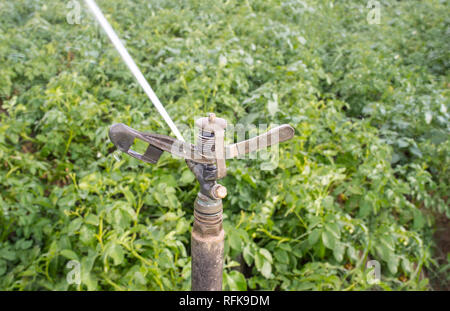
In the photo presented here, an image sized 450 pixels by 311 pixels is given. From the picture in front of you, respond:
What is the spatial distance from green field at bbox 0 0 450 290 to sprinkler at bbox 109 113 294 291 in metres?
0.13

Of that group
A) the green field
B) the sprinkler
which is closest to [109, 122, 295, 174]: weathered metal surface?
the sprinkler

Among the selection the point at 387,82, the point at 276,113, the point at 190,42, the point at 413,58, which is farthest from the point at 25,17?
the point at 413,58

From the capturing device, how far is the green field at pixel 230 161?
202 cm

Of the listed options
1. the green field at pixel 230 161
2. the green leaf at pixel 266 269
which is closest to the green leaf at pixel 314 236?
the green field at pixel 230 161

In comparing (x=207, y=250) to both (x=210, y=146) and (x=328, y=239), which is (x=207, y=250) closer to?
(x=210, y=146)

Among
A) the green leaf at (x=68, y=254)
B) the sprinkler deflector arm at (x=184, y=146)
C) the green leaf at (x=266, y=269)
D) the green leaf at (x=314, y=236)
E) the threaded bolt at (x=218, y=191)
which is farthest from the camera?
the green leaf at (x=314, y=236)

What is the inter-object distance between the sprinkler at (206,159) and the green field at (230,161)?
0.13m

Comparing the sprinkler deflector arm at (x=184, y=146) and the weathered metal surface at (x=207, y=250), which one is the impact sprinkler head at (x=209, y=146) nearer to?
the sprinkler deflector arm at (x=184, y=146)

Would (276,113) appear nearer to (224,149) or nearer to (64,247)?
(64,247)

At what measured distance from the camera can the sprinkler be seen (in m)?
0.99

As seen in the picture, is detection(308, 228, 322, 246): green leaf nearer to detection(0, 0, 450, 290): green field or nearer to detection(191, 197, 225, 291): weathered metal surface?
detection(0, 0, 450, 290): green field

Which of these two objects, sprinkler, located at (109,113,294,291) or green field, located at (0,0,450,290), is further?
green field, located at (0,0,450,290)

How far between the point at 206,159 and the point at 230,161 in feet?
4.78

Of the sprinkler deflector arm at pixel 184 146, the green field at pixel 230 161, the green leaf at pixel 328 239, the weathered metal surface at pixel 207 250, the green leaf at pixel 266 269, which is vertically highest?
the green field at pixel 230 161
